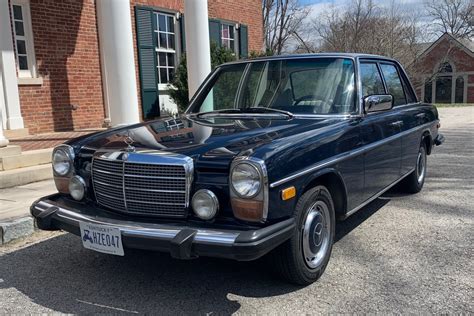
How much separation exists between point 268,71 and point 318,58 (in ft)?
1.61

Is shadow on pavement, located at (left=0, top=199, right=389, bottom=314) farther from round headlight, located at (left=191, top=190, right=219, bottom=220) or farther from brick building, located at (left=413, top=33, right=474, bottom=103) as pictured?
brick building, located at (left=413, top=33, right=474, bottom=103)

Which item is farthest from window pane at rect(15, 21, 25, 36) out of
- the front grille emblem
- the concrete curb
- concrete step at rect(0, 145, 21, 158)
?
the front grille emblem

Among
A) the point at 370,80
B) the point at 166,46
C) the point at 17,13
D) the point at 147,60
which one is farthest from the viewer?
the point at 166,46

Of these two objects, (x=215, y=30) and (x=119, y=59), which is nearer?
(x=119, y=59)

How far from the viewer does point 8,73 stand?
27.9 ft

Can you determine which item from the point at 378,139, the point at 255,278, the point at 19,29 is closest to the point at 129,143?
the point at 255,278

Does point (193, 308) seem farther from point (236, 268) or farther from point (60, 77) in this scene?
point (60, 77)

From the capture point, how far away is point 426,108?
20.2 ft

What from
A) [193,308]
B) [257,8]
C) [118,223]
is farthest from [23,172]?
[257,8]

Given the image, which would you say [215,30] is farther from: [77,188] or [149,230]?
[149,230]

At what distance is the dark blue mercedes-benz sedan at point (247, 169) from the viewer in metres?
2.88

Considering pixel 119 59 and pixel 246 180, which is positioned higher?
pixel 119 59

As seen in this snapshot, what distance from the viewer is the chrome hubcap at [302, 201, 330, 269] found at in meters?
3.30

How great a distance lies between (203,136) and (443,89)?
152 ft
